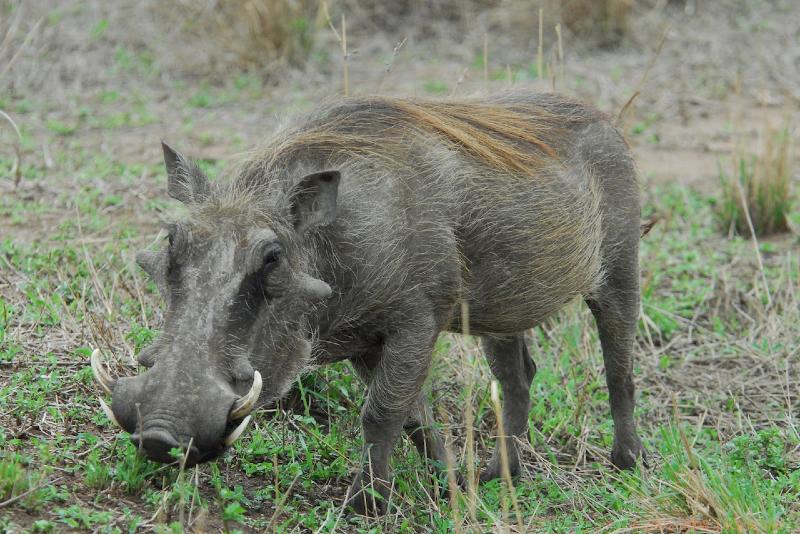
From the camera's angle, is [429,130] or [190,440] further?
[429,130]

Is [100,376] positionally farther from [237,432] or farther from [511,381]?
[511,381]

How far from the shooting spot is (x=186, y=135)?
304 inches

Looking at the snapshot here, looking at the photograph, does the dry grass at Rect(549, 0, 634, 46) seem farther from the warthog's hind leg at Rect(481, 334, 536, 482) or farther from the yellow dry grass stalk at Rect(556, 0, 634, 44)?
the warthog's hind leg at Rect(481, 334, 536, 482)

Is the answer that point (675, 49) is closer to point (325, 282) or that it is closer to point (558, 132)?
point (558, 132)

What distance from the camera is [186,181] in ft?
11.8

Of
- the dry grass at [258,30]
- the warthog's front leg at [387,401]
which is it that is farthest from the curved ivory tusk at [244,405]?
the dry grass at [258,30]

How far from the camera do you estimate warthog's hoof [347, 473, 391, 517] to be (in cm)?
361

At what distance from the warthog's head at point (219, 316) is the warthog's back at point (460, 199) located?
0.14m

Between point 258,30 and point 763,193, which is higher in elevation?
point 258,30

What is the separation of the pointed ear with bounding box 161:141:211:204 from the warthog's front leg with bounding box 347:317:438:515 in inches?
28.9

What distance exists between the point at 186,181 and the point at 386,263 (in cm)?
66

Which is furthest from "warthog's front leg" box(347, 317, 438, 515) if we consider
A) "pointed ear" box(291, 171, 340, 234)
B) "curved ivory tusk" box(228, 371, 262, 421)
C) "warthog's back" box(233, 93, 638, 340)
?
"curved ivory tusk" box(228, 371, 262, 421)

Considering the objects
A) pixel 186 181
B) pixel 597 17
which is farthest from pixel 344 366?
pixel 597 17

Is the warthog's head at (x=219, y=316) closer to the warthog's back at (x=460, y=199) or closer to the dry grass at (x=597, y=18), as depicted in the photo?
the warthog's back at (x=460, y=199)
